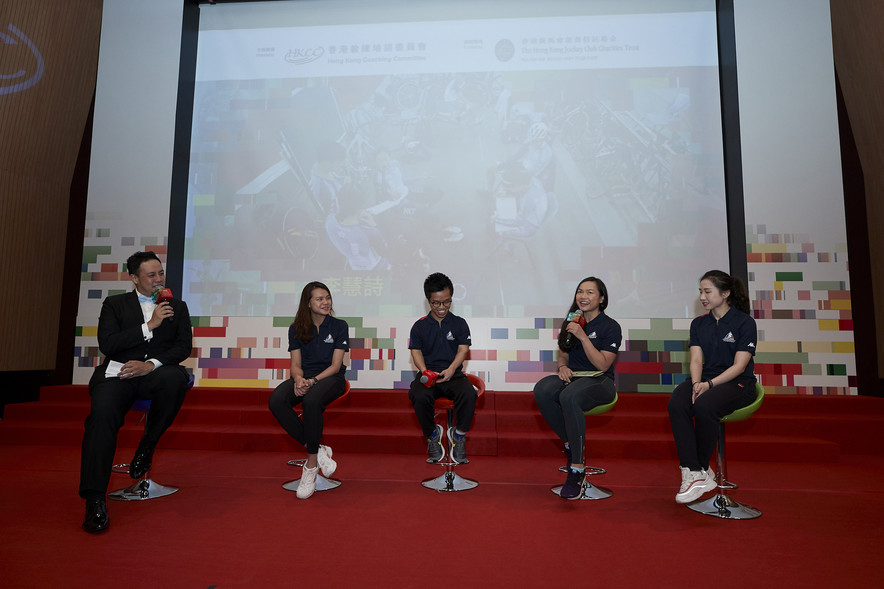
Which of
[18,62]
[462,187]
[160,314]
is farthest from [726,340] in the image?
[18,62]

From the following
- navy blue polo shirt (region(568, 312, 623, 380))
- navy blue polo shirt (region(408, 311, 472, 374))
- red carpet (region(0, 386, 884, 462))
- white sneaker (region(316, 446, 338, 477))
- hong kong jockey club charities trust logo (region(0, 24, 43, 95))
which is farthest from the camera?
hong kong jockey club charities trust logo (region(0, 24, 43, 95))

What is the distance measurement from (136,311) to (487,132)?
3403mm

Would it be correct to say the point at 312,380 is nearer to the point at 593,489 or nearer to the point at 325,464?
the point at 325,464

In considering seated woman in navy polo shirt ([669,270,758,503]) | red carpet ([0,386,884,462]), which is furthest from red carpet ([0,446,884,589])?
red carpet ([0,386,884,462])

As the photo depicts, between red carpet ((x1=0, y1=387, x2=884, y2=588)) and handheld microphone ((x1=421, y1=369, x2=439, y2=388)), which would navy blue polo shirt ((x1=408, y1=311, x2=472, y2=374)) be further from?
red carpet ((x1=0, y1=387, x2=884, y2=588))

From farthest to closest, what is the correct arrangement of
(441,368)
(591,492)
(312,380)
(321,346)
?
(441,368)
(321,346)
(312,380)
(591,492)

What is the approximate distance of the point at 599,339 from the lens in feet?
10.3

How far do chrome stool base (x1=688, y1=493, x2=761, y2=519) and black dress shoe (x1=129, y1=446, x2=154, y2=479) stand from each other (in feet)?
8.70

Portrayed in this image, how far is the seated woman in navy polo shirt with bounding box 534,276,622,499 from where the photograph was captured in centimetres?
289

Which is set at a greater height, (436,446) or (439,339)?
(439,339)

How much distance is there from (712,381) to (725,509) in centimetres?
58

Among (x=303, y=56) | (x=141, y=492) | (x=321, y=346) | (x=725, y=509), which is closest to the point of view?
(x=725, y=509)

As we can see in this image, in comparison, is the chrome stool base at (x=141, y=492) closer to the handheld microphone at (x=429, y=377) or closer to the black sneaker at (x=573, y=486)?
the handheld microphone at (x=429, y=377)

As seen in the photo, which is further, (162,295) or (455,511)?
(162,295)
